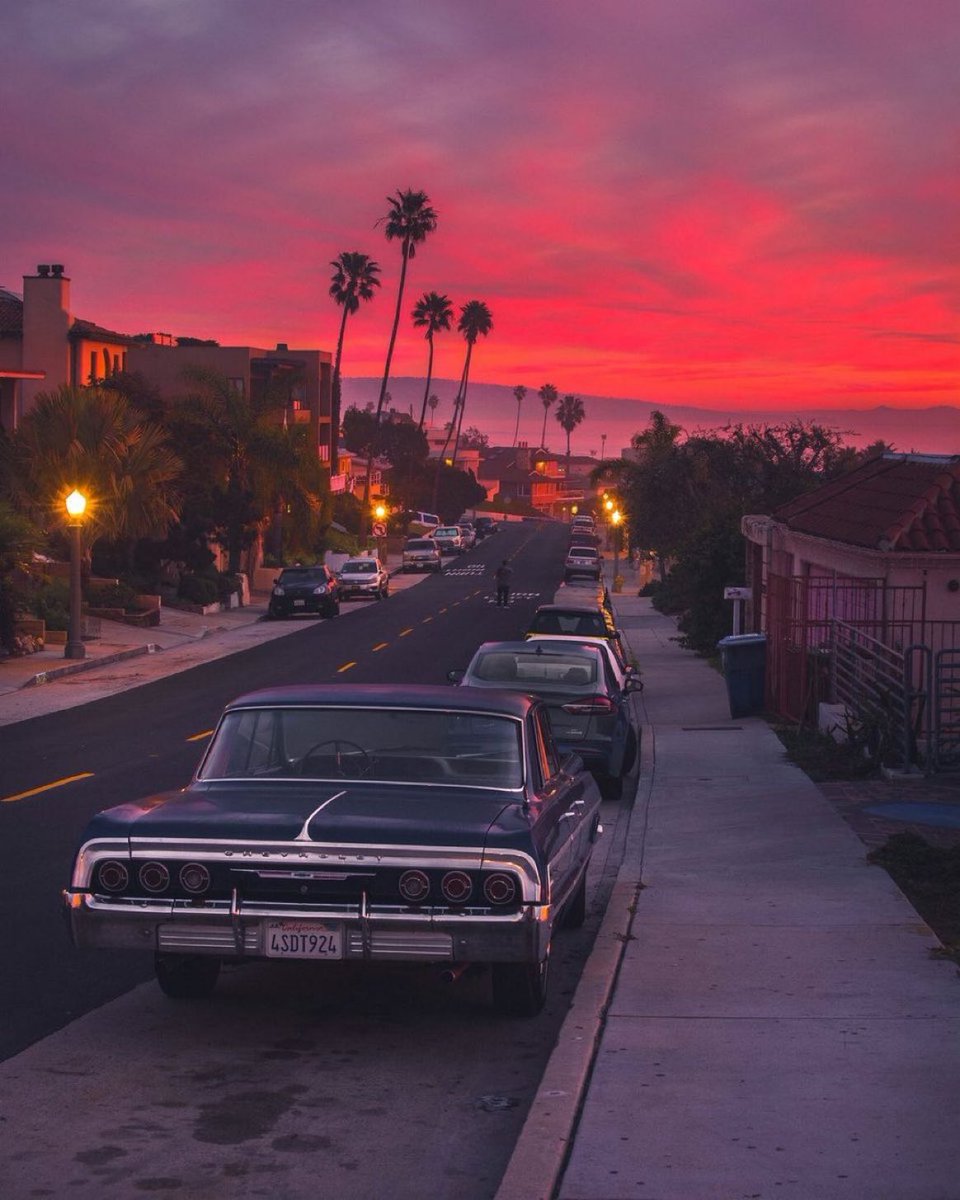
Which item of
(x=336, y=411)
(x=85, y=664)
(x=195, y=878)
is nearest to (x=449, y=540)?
(x=336, y=411)

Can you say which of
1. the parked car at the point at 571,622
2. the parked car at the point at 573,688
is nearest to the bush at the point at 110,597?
the parked car at the point at 571,622

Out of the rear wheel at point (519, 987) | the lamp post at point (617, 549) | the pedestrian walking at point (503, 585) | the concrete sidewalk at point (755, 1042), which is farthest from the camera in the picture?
the lamp post at point (617, 549)

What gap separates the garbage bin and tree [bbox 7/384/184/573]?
2273cm

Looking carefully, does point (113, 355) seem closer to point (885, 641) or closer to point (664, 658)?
point (664, 658)

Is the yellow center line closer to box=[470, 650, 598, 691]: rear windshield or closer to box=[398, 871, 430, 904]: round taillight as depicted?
box=[470, 650, 598, 691]: rear windshield

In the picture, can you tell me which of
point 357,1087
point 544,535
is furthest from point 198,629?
point 544,535

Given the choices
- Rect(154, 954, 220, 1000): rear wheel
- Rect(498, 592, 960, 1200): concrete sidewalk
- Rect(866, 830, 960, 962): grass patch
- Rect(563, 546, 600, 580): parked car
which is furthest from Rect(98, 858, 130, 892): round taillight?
Rect(563, 546, 600, 580): parked car

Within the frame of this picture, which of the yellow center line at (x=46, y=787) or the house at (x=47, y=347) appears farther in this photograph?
the house at (x=47, y=347)

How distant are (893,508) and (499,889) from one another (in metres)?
14.3

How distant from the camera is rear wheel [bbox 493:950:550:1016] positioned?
7785 mm

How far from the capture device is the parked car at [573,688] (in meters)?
16.2

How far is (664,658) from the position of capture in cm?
3634

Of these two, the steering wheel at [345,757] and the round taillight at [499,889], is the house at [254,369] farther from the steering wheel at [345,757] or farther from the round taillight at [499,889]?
the round taillight at [499,889]

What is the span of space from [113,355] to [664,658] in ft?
120
